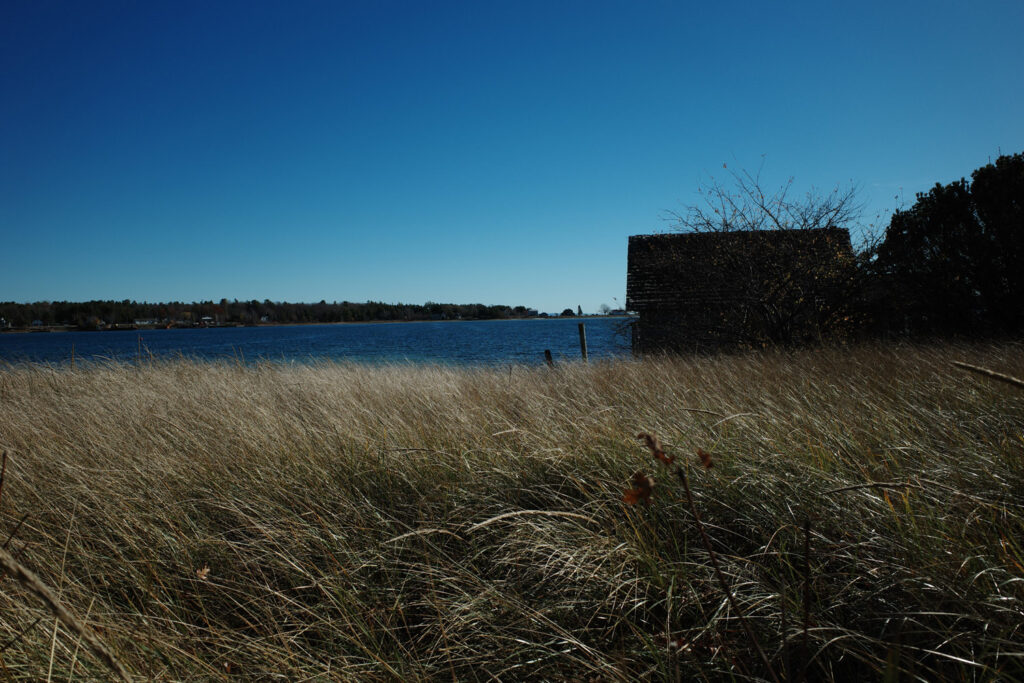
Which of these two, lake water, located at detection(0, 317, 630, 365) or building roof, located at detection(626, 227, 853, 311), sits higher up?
building roof, located at detection(626, 227, 853, 311)

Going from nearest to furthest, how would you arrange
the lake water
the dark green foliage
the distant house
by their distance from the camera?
the dark green foliage → the distant house → the lake water

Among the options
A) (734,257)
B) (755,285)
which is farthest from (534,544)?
(734,257)

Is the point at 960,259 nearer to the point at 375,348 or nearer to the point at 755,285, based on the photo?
the point at 755,285

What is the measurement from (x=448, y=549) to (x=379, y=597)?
50 centimetres

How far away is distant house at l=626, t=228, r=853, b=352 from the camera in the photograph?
36.1 ft

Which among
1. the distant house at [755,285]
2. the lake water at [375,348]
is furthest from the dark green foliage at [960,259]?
the lake water at [375,348]

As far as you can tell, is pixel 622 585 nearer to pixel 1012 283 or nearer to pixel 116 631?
pixel 116 631

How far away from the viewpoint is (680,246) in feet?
40.9

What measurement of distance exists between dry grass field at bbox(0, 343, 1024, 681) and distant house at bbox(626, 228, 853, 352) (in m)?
6.74

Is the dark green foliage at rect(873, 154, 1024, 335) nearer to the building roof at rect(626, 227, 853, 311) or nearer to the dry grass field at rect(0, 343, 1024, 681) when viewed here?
the building roof at rect(626, 227, 853, 311)

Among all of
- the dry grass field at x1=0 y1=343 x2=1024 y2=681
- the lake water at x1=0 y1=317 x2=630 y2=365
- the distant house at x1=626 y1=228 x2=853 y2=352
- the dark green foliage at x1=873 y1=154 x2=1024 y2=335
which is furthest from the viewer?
the lake water at x1=0 y1=317 x2=630 y2=365

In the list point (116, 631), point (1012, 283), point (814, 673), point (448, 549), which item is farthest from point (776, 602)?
point (1012, 283)

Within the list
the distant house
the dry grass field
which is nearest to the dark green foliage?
the distant house

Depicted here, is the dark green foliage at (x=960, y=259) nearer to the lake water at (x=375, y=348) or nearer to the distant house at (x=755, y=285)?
the distant house at (x=755, y=285)
